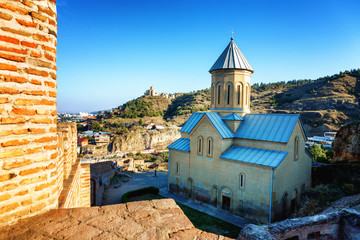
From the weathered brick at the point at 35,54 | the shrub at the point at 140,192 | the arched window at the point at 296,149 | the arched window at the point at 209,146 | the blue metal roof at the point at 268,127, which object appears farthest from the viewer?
the shrub at the point at 140,192

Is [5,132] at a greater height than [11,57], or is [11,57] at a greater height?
[11,57]

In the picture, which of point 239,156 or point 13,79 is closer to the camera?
point 13,79

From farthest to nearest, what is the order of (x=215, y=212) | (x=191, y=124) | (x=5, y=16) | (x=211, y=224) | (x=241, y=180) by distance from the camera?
(x=191, y=124) < (x=215, y=212) < (x=241, y=180) < (x=211, y=224) < (x=5, y=16)

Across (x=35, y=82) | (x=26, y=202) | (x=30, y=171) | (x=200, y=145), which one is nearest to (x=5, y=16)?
(x=35, y=82)

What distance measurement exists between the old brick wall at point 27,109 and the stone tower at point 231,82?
11477mm

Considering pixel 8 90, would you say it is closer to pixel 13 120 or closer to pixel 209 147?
pixel 13 120

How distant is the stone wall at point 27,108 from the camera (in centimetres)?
160

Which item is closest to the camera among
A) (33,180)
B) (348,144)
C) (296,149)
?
(33,180)

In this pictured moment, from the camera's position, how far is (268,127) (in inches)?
431

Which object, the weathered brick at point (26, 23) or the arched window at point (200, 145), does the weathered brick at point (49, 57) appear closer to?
the weathered brick at point (26, 23)

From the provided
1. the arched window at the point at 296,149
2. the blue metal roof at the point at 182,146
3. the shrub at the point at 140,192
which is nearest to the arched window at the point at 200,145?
the blue metal roof at the point at 182,146

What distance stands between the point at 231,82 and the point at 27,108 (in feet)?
39.1

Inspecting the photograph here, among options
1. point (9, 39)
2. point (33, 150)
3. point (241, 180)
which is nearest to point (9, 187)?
point (33, 150)

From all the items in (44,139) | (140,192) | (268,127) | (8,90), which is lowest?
(140,192)
